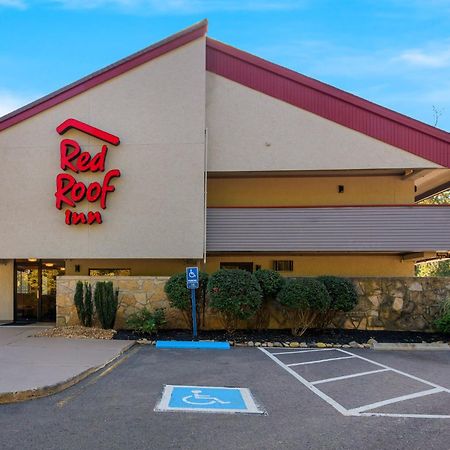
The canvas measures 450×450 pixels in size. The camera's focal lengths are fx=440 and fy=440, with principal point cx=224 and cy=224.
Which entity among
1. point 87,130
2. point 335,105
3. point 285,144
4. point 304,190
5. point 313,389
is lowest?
point 313,389

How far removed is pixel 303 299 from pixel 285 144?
525 cm

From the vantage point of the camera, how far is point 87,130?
13992 millimetres

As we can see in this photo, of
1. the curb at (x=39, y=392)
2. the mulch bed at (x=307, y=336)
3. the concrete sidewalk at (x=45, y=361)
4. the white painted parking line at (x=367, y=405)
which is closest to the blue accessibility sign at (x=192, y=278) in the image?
the mulch bed at (x=307, y=336)

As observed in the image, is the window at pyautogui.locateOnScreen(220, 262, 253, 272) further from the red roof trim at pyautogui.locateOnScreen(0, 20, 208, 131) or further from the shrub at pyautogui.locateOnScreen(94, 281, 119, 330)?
the red roof trim at pyautogui.locateOnScreen(0, 20, 208, 131)

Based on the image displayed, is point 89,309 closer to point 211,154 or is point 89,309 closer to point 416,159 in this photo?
point 211,154

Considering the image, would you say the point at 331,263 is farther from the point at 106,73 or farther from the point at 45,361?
the point at 45,361

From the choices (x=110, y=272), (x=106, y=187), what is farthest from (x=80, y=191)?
(x=110, y=272)

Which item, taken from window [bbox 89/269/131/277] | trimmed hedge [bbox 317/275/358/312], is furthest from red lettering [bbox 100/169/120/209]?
trimmed hedge [bbox 317/275/358/312]

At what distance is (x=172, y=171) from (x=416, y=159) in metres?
7.76

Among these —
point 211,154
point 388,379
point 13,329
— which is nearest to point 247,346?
point 388,379

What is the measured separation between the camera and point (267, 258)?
1587 cm

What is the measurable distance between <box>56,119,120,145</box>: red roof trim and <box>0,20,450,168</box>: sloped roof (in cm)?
88

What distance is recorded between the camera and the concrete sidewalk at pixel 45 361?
627 centimetres

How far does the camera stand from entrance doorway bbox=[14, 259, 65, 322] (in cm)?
1591
